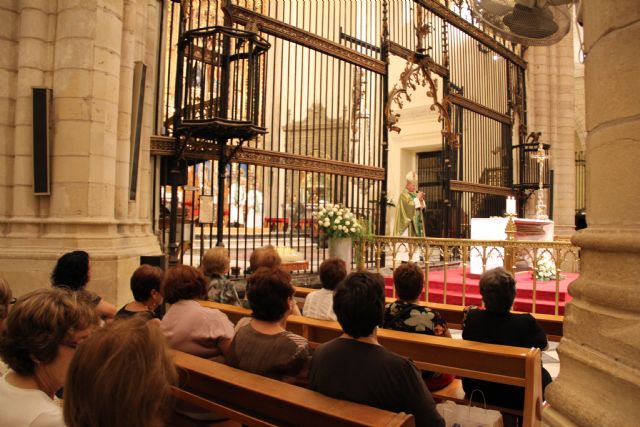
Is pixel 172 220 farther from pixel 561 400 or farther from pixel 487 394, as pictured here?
pixel 561 400

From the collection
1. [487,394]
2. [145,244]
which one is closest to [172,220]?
[145,244]

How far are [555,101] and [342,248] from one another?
9.87m

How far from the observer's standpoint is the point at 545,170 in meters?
13.4

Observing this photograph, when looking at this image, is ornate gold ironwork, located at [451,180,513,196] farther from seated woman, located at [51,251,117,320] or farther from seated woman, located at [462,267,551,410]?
seated woman, located at [51,251,117,320]

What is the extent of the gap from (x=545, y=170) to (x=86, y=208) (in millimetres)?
12070

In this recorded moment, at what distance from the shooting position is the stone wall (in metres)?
4.70

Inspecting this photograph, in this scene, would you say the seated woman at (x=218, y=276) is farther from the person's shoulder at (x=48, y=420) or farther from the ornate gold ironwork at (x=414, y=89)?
the ornate gold ironwork at (x=414, y=89)

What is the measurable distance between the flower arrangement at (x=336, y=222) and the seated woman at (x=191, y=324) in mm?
4523

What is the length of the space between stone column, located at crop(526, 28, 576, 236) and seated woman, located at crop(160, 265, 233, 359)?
13149mm

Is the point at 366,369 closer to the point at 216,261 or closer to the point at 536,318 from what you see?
the point at 216,261

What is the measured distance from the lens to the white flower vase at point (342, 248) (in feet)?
24.4

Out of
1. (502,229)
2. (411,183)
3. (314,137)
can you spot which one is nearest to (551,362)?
(502,229)

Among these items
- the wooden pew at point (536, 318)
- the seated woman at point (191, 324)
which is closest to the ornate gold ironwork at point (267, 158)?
the wooden pew at point (536, 318)

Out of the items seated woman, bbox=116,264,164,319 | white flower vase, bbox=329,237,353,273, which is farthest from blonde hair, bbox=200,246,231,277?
white flower vase, bbox=329,237,353,273
